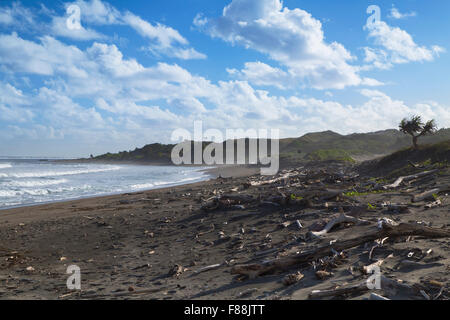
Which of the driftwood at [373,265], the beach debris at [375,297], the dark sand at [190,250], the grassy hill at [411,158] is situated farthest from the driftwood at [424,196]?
the grassy hill at [411,158]

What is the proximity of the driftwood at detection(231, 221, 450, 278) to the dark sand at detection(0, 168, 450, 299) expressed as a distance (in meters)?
0.11

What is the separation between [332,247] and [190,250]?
11.7 feet

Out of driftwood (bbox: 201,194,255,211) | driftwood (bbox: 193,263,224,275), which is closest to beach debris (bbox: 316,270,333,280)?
driftwood (bbox: 193,263,224,275)

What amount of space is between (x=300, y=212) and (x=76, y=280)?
618 centimetres

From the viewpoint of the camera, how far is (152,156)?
97312 mm

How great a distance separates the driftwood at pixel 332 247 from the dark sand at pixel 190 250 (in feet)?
0.37

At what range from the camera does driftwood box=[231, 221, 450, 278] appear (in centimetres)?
535

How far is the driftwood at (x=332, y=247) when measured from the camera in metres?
5.35

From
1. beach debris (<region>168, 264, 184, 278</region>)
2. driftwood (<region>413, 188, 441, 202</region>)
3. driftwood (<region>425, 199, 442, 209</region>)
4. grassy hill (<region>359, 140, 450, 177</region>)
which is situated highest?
grassy hill (<region>359, 140, 450, 177</region>)

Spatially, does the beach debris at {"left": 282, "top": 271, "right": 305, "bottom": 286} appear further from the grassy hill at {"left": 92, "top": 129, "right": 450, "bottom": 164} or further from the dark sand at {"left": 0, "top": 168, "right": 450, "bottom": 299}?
the grassy hill at {"left": 92, "top": 129, "right": 450, "bottom": 164}

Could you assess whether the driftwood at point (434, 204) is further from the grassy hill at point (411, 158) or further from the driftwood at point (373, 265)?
the grassy hill at point (411, 158)

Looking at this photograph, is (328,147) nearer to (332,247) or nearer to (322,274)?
(332,247)
